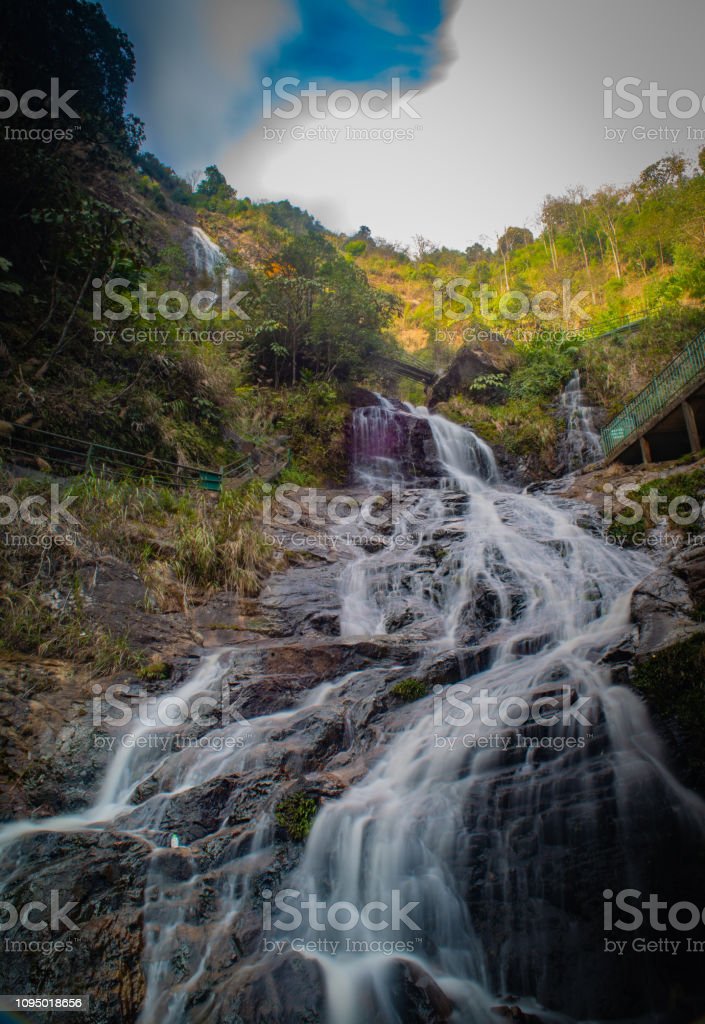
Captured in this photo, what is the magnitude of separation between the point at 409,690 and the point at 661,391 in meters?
10.7

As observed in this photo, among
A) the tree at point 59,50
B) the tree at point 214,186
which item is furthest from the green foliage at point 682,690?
the tree at point 214,186

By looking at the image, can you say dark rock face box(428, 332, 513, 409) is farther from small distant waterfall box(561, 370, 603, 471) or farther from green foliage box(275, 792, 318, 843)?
green foliage box(275, 792, 318, 843)

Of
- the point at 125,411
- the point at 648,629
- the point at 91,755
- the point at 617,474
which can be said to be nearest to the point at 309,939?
the point at 91,755

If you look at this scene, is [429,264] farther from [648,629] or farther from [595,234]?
[648,629]

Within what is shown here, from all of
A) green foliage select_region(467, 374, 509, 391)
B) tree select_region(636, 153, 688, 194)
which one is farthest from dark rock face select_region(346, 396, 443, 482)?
tree select_region(636, 153, 688, 194)

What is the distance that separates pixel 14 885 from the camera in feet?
11.7

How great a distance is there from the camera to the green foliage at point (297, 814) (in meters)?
4.20

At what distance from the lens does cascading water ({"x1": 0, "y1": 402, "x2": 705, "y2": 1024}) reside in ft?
10.7

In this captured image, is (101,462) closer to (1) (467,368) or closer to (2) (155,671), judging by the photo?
(2) (155,671)

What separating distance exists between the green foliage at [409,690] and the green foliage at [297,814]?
177 centimetres

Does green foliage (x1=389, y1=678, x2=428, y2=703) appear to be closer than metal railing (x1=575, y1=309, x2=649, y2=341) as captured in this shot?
Yes

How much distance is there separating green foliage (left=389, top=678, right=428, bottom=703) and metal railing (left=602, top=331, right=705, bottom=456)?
965cm

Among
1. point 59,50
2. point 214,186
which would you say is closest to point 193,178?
point 214,186

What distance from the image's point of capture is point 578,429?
17.7 m
